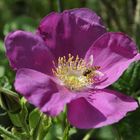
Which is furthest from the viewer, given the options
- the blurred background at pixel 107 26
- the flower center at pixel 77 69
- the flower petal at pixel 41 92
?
the blurred background at pixel 107 26

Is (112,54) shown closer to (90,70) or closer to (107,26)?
(90,70)

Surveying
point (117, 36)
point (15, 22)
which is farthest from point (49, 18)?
point (15, 22)

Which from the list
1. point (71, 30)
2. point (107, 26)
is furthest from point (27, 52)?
point (107, 26)

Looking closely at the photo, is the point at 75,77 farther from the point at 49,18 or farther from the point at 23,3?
the point at 23,3

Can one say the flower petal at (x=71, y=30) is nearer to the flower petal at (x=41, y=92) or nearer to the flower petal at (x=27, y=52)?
the flower petal at (x=27, y=52)

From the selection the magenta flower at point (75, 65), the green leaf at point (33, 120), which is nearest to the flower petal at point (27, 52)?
the magenta flower at point (75, 65)

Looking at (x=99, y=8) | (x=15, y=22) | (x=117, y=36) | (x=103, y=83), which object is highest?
(x=117, y=36)
